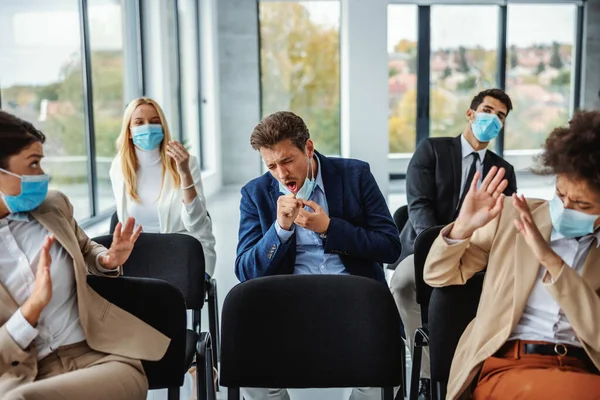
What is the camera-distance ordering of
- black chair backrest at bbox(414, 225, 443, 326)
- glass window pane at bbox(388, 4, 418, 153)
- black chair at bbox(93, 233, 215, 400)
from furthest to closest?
glass window pane at bbox(388, 4, 418, 153) → black chair at bbox(93, 233, 215, 400) → black chair backrest at bbox(414, 225, 443, 326)

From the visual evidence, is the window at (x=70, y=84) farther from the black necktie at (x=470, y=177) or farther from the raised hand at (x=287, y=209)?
the black necktie at (x=470, y=177)

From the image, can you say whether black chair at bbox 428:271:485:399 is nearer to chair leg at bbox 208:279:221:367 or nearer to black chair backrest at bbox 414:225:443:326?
black chair backrest at bbox 414:225:443:326

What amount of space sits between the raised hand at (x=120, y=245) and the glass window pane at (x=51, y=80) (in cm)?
200

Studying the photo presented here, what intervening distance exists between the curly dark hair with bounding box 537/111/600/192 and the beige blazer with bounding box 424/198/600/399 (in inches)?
7.6

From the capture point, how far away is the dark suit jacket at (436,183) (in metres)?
3.52

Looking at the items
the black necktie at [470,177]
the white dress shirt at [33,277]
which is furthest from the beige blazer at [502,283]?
the black necktie at [470,177]

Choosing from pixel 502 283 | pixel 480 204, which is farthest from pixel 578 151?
pixel 502 283

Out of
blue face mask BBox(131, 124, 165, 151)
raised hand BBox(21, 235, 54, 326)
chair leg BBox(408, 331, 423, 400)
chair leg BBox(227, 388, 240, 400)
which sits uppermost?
blue face mask BBox(131, 124, 165, 151)

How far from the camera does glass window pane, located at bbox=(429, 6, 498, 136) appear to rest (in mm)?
10836

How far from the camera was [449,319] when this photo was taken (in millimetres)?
2162

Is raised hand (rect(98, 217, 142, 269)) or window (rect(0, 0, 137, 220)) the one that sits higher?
window (rect(0, 0, 137, 220))

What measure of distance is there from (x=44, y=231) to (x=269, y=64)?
338 inches

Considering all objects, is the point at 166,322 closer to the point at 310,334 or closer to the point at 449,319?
the point at 310,334

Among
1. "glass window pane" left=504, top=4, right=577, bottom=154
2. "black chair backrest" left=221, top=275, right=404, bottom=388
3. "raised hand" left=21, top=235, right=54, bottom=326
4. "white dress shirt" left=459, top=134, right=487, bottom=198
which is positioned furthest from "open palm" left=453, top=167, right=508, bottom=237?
"glass window pane" left=504, top=4, right=577, bottom=154
